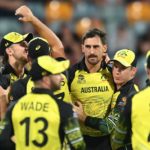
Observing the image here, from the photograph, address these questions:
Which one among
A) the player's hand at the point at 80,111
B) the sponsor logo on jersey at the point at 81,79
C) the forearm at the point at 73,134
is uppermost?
the sponsor logo on jersey at the point at 81,79

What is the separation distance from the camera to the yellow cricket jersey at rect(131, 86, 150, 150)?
9133mm

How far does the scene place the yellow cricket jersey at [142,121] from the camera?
30.0 ft

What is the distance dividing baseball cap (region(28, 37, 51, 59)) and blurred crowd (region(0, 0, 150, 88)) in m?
8.21

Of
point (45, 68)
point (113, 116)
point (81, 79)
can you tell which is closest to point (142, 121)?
point (45, 68)

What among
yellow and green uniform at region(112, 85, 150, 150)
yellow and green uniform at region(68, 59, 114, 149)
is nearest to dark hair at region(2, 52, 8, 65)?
yellow and green uniform at region(68, 59, 114, 149)

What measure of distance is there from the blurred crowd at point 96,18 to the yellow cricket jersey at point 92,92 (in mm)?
7784

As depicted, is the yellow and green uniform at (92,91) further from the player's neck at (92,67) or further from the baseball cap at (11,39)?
the baseball cap at (11,39)

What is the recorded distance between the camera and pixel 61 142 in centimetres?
902

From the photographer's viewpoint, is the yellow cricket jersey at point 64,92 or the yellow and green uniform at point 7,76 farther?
the yellow and green uniform at point 7,76

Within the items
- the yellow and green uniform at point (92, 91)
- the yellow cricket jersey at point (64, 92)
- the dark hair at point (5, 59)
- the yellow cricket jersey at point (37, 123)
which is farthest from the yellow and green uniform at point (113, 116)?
the yellow cricket jersey at point (37, 123)

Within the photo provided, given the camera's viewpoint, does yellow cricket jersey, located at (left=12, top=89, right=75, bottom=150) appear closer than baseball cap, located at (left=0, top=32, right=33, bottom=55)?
Yes

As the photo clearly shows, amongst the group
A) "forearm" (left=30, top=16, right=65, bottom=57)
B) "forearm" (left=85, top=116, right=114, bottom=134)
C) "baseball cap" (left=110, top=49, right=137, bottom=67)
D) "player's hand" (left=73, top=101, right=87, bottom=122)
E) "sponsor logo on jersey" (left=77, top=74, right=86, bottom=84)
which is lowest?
"forearm" (left=85, top=116, right=114, bottom=134)

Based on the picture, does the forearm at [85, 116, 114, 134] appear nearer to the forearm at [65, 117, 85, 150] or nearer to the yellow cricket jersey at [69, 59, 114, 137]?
the yellow cricket jersey at [69, 59, 114, 137]

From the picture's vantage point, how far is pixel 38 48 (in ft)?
34.1
